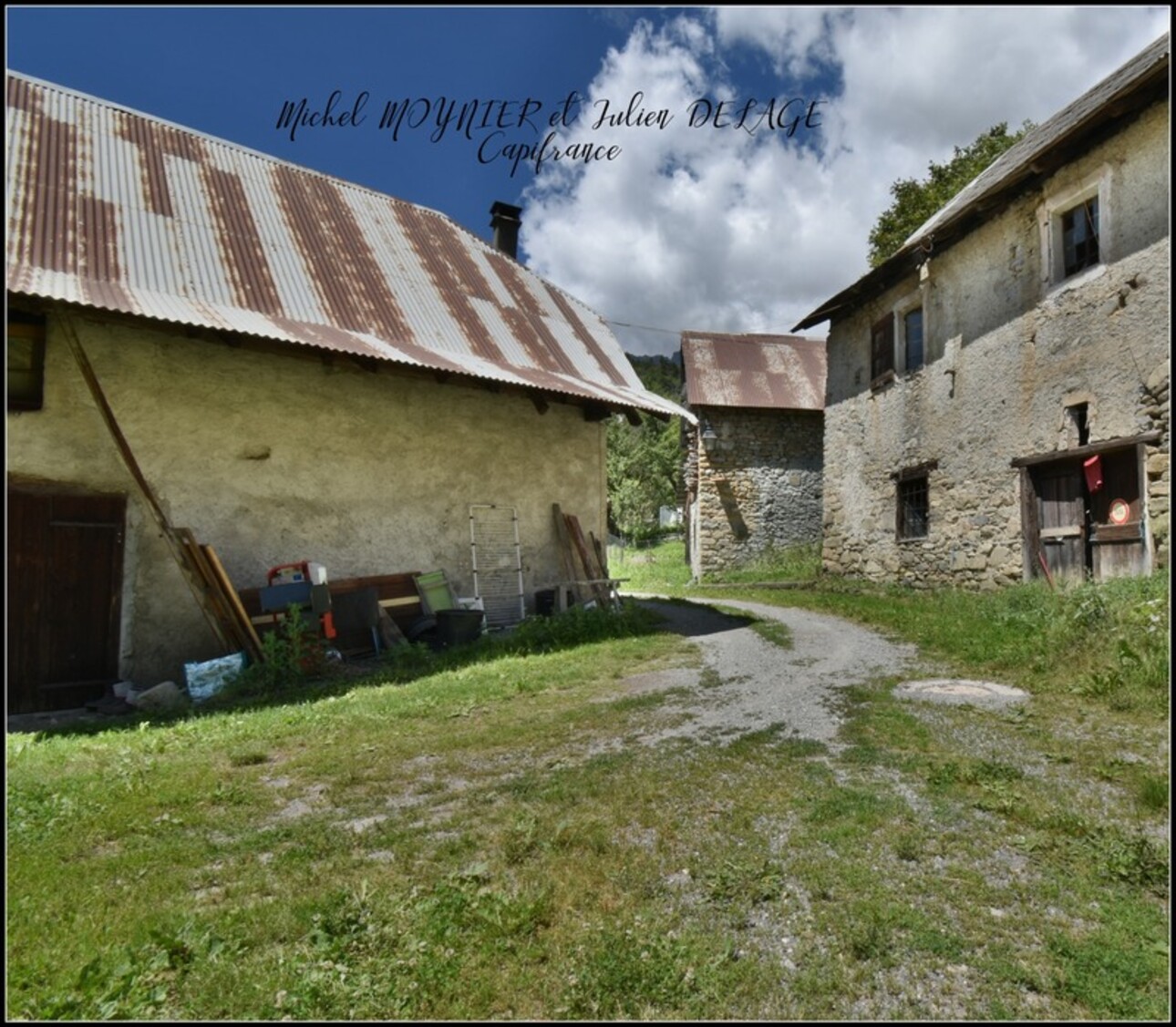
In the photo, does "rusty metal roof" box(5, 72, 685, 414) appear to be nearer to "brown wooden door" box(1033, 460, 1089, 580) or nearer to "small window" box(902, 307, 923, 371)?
"small window" box(902, 307, 923, 371)

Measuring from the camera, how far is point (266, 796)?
3619 millimetres

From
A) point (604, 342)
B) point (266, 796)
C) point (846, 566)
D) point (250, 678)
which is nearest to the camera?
point (266, 796)

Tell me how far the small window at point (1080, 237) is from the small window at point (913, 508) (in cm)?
409

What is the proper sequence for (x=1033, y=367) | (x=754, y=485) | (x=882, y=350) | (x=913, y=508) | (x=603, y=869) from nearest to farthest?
(x=603, y=869)
(x=1033, y=367)
(x=913, y=508)
(x=882, y=350)
(x=754, y=485)

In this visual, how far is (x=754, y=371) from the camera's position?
20016mm

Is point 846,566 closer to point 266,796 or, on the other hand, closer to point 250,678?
point 250,678

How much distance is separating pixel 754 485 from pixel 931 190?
9.99 metres

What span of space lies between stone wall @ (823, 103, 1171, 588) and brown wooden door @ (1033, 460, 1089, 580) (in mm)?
320

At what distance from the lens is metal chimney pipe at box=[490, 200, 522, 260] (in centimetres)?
1432

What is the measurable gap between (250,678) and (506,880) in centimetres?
494

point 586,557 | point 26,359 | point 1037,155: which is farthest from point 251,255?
point 1037,155

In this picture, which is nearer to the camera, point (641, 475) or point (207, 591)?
point (207, 591)

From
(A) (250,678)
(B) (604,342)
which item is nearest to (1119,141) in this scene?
(B) (604,342)

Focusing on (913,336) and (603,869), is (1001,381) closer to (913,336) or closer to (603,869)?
(913,336)
